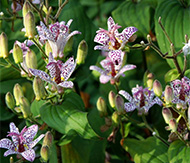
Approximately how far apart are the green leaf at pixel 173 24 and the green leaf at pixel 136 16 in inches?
2.9

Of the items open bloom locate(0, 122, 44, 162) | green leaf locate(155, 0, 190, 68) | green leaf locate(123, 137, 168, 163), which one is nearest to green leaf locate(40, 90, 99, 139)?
open bloom locate(0, 122, 44, 162)

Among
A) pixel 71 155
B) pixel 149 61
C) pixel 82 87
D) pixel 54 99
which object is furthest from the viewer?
pixel 82 87

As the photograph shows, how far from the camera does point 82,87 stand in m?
1.65

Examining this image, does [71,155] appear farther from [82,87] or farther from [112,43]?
[82,87]

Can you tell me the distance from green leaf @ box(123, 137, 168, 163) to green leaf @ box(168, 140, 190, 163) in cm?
5

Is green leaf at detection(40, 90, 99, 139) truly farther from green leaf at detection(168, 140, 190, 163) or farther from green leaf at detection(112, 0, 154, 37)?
green leaf at detection(112, 0, 154, 37)

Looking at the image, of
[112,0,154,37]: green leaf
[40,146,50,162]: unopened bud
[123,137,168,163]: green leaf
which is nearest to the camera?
[40,146,50,162]: unopened bud

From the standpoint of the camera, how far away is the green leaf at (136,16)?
1104 millimetres

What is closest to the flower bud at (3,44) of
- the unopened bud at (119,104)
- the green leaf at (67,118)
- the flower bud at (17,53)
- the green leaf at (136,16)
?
the flower bud at (17,53)

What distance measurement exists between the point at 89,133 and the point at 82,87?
0.82 metres

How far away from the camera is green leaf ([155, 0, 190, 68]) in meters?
0.98

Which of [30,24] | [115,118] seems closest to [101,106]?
[115,118]

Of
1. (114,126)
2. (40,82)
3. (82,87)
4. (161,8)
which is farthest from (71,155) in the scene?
(82,87)

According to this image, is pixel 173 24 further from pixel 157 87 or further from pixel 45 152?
pixel 45 152
